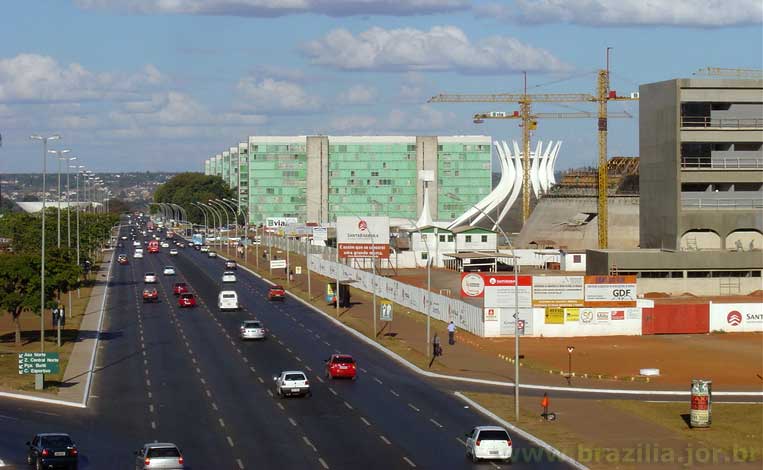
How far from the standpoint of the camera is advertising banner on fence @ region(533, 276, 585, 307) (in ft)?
249

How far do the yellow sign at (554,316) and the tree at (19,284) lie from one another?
104 ft

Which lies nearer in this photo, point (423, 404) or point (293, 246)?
point (423, 404)

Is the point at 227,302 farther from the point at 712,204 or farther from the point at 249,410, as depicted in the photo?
the point at 712,204

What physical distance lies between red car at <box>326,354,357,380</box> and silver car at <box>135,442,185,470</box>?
22692 millimetres

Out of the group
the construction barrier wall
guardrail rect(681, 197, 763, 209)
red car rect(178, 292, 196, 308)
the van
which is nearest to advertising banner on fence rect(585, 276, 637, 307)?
the construction barrier wall

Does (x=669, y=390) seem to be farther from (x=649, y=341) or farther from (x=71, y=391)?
(x=71, y=391)

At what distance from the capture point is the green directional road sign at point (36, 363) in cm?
5316

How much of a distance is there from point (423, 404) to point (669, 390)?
1317cm

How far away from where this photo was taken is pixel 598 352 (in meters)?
70.4

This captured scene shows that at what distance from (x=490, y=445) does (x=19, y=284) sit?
41.0 meters

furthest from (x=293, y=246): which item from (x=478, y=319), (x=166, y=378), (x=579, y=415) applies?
(x=579, y=415)

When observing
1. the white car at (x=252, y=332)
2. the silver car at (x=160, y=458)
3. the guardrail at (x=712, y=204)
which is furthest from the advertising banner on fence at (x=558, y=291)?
the silver car at (x=160, y=458)

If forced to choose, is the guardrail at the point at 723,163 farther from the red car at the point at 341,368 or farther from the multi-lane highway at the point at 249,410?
the red car at the point at 341,368

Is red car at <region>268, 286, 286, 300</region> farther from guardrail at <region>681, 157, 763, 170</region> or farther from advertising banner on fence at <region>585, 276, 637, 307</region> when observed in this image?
guardrail at <region>681, 157, 763, 170</region>
